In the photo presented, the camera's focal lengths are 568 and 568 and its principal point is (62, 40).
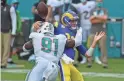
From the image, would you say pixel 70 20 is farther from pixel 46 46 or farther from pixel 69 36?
pixel 46 46

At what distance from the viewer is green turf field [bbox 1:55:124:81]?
1338 centimetres

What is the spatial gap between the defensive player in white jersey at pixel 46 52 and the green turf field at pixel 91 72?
5.29m

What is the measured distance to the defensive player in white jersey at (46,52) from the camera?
25.5 ft

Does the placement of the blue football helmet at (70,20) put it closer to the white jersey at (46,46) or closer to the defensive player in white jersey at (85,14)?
the white jersey at (46,46)

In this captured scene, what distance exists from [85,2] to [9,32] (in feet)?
10.1

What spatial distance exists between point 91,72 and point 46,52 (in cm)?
668

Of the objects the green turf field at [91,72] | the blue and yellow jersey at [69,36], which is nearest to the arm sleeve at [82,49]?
the blue and yellow jersey at [69,36]

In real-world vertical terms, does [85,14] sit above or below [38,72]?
below

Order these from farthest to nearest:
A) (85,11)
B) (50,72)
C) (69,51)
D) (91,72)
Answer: (85,11) < (91,72) < (69,51) < (50,72)

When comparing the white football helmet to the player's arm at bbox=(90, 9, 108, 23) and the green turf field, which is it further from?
the player's arm at bbox=(90, 9, 108, 23)

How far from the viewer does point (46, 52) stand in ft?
25.9

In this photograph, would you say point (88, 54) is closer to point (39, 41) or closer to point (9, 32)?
point (39, 41)

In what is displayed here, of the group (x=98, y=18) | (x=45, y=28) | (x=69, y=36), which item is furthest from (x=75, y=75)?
(x=98, y=18)

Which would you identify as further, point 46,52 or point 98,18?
point 98,18
